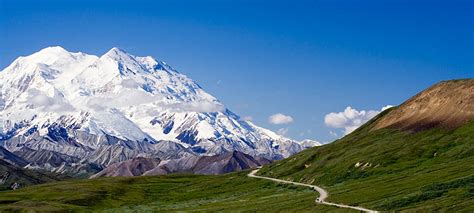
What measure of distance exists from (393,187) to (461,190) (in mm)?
26818

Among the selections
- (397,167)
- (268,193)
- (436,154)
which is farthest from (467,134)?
(268,193)

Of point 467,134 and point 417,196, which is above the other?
point 467,134

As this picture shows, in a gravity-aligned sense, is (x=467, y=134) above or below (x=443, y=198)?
above

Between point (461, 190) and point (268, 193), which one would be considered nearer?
point (461, 190)

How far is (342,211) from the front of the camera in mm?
114438

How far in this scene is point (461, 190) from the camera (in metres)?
108

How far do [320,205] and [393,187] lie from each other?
17.1m

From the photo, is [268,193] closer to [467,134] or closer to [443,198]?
[467,134]

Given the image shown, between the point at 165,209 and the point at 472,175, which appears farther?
the point at 165,209

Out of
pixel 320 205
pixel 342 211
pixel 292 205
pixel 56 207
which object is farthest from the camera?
pixel 56 207

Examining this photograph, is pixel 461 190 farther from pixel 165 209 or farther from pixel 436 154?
pixel 165 209

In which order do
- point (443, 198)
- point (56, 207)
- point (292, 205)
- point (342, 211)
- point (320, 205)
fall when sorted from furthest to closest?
point (56, 207), point (292, 205), point (320, 205), point (342, 211), point (443, 198)

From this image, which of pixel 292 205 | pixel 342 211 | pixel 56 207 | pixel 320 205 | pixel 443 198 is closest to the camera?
pixel 443 198

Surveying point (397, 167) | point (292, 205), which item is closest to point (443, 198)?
point (292, 205)
